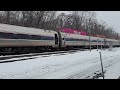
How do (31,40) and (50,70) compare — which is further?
(31,40)

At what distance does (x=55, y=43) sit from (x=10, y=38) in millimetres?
14665

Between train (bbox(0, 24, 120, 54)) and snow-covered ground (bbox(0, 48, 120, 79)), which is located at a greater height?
train (bbox(0, 24, 120, 54))

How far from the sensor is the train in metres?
27.8

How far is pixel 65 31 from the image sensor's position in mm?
47438

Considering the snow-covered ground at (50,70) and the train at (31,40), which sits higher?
the train at (31,40)

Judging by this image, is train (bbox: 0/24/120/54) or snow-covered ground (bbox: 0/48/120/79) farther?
train (bbox: 0/24/120/54)

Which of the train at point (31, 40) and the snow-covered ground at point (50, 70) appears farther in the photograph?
the train at point (31, 40)

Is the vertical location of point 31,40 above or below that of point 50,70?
above

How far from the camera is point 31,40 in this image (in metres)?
33.4

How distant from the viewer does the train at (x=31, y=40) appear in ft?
91.2
